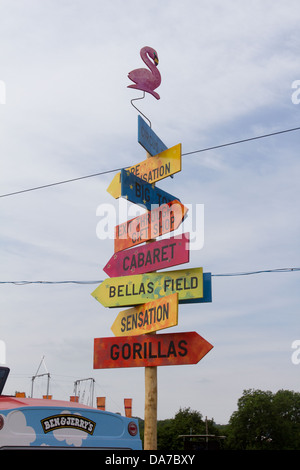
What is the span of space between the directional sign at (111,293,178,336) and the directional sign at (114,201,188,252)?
4.29ft

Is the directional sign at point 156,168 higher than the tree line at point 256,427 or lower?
higher

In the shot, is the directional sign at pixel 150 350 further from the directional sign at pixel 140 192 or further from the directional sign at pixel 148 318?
the directional sign at pixel 140 192

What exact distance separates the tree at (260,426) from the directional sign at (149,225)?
78506mm

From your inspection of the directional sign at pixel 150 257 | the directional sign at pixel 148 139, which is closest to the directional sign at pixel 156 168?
the directional sign at pixel 148 139

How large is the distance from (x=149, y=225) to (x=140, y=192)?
0.66 m

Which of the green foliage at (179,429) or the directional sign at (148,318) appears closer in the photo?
the directional sign at (148,318)

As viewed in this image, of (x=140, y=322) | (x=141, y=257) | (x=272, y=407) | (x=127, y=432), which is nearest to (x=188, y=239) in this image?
(x=141, y=257)

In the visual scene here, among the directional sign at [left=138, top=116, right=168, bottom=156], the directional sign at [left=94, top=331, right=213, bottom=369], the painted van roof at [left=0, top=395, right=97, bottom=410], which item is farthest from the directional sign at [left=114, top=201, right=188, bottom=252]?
the painted van roof at [left=0, top=395, right=97, bottom=410]

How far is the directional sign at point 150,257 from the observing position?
941 centimetres

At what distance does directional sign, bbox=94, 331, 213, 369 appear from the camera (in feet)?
29.5

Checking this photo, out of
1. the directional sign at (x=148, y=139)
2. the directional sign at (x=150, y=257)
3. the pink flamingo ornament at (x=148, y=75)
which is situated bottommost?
the directional sign at (x=150, y=257)

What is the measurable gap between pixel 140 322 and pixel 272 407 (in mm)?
83460
